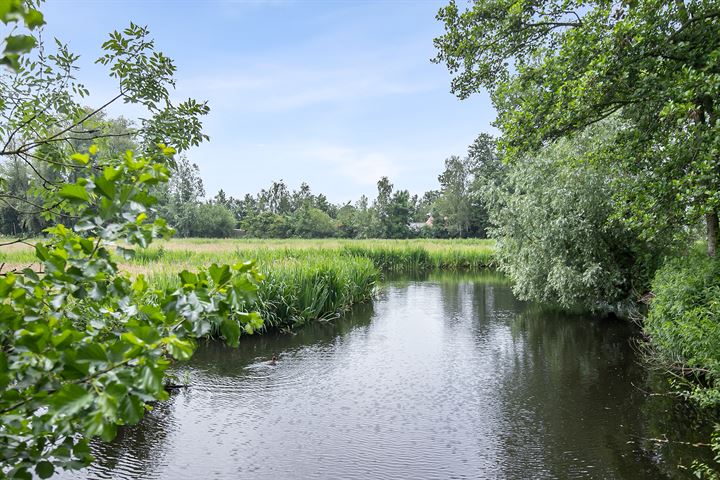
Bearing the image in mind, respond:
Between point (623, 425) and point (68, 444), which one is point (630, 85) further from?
point (68, 444)

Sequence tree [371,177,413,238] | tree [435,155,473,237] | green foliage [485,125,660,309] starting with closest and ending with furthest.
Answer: green foliage [485,125,660,309] → tree [435,155,473,237] → tree [371,177,413,238]

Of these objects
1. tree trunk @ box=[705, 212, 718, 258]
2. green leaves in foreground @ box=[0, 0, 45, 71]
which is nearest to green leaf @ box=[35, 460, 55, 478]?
green leaves in foreground @ box=[0, 0, 45, 71]

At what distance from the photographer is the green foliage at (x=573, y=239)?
11.7 m

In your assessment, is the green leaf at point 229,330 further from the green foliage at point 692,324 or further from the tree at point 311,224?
the tree at point 311,224

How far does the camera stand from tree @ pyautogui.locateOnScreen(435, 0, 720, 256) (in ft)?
19.2

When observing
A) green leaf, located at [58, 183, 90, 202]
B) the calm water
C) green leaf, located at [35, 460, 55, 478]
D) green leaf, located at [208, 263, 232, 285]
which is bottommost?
the calm water

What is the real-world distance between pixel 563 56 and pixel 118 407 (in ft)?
22.8

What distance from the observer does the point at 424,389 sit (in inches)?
303

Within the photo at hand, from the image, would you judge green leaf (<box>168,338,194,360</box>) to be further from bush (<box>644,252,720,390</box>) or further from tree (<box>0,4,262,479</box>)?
bush (<box>644,252,720,390</box>)

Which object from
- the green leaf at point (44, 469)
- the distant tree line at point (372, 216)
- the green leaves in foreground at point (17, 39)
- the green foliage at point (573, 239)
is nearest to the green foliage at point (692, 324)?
the green foliage at point (573, 239)

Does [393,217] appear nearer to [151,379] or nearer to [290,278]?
[290,278]

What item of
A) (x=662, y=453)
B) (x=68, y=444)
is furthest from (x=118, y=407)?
(x=662, y=453)

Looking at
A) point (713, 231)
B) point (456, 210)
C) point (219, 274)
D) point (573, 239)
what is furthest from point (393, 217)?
point (219, 274)

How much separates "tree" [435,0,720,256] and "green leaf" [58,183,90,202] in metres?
6.02
